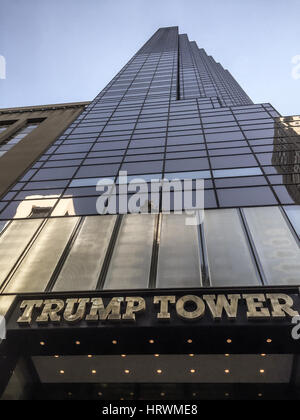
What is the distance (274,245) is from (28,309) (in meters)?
8.73

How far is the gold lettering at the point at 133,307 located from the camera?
29.9ft

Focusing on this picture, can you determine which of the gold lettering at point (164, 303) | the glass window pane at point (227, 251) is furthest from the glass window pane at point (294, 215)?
the gold lettering at point (164, 303)

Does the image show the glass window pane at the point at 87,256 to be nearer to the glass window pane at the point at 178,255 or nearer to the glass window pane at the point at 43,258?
the glass window pane at the point at 43,258

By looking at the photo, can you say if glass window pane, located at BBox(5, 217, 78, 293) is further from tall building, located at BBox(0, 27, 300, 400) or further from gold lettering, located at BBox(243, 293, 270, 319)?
gold lettering, located at BBox(243, 293, 270, 319)

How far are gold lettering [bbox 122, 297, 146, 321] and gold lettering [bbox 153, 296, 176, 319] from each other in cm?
41

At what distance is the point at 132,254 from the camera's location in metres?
12.0

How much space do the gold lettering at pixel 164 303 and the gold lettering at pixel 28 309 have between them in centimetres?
374

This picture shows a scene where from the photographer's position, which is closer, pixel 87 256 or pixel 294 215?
pixel 87 256

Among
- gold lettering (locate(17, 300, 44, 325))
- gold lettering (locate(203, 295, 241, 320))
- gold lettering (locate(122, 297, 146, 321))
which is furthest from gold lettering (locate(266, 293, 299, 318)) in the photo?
gold lettering (locate(17, 300, 44, 325))

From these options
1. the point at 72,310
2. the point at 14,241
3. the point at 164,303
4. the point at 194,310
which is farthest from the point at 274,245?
the point at 14,241

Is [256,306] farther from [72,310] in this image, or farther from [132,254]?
[72,310]

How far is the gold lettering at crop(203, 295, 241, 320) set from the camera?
8852 millimetres
